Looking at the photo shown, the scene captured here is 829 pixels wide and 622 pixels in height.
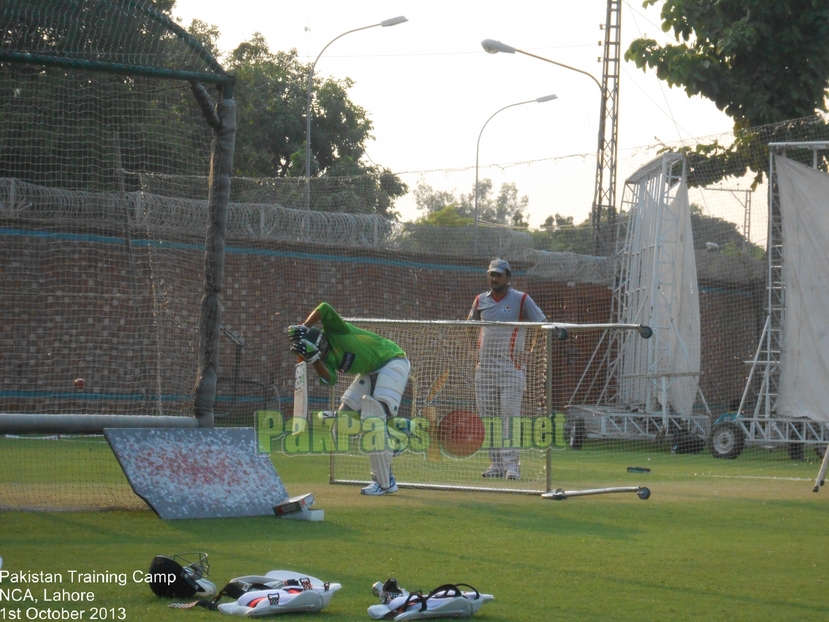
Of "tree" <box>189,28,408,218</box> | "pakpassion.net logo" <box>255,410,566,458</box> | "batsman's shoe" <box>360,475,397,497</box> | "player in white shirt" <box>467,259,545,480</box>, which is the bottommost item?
"batsman's shoe" <box>360,475,397,497</box>

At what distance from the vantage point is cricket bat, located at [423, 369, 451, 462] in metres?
10.6

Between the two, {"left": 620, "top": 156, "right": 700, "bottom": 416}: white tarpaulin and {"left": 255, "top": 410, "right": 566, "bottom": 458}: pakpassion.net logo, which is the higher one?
{"left": 620, "top": 156, "right": 700, "bottom": 416}: white tarpaulin

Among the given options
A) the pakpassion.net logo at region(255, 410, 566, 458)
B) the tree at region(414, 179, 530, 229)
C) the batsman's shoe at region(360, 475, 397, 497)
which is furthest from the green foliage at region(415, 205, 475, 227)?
the batsman's shoe at region(360, 475, 397, 497)

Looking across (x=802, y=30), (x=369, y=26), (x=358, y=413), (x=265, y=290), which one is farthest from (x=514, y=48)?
(x=358, y=413)

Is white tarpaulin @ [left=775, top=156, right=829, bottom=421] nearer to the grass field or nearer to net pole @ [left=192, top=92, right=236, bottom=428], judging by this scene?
the grass field

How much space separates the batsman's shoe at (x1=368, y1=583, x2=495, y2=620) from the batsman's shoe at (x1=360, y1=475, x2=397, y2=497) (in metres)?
4.60

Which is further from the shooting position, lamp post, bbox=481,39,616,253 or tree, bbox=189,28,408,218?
tree, bbox=189,28,408,218

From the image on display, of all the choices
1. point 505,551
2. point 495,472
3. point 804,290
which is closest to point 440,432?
point 495,472

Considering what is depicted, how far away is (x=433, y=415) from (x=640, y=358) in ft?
24.0

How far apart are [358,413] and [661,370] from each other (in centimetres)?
873

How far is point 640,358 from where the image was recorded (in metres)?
17.1

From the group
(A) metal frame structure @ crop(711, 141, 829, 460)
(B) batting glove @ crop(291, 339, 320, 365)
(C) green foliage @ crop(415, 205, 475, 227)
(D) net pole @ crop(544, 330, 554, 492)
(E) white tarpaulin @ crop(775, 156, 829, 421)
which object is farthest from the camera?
(C) green foliage @ crop(415, 205, 475, 227)

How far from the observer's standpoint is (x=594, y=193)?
19750mm

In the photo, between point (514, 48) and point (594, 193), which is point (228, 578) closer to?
point (594, 193)
